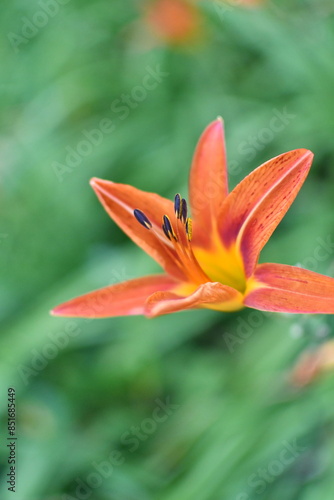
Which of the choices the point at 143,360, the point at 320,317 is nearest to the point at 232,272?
the point at 320,317

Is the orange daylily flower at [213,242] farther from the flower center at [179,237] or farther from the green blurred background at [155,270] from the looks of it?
the green blurred background at [155,270]

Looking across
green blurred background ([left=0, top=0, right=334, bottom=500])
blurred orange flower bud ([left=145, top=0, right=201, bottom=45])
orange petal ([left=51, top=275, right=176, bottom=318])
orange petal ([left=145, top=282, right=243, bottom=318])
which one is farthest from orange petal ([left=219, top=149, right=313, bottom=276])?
blurred orange flower bud ([left=145, top=0, right=201, bottom=45])

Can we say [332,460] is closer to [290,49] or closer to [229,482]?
[229,482]

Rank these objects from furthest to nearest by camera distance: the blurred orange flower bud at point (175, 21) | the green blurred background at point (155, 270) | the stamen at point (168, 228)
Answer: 1. the blurred orange flower bud at point (175, 21)
2. the green blurred background at point (155, 270)
3. the stamen at point (168, 228)

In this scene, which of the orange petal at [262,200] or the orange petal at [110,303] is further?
the orange petal at [110,303]

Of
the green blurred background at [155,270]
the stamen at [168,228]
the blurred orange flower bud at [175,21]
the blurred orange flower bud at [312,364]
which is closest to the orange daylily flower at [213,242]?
the stamen at [168,228]

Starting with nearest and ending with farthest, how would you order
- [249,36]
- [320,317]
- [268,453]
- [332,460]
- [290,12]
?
[320,317]
[332,460]
[268,453]
[249,36]
[290,12]

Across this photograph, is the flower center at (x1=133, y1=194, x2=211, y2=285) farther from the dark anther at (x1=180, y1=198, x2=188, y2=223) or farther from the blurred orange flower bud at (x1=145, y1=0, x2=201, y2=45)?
the blurred orange flower bud at (x1=145, y1=0, x2=201, y2=45)
